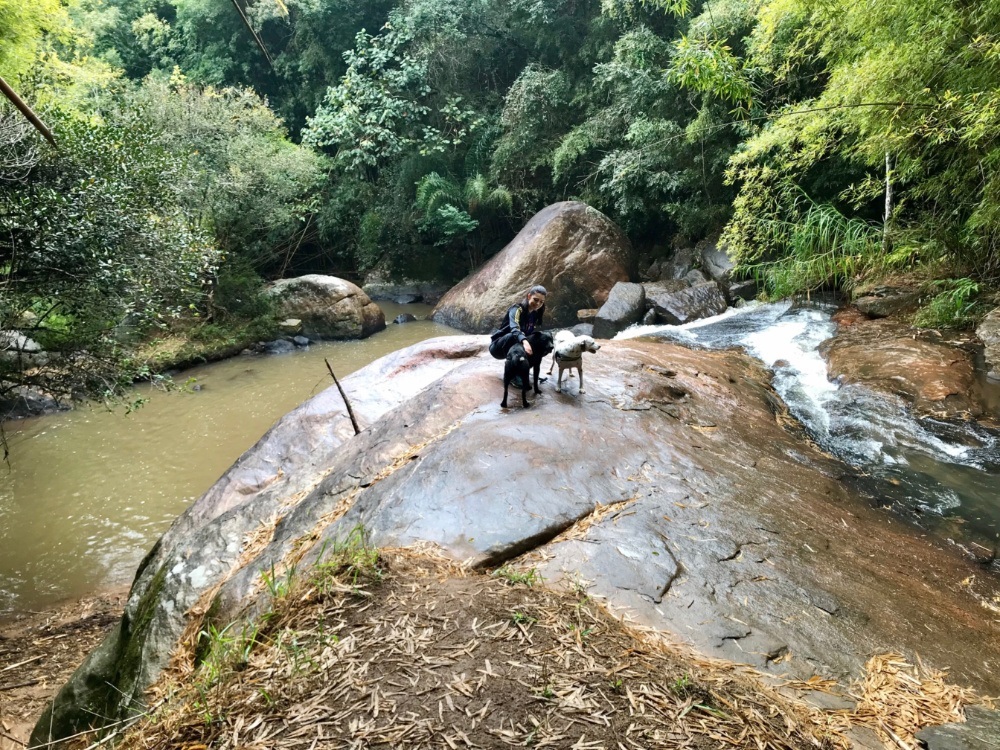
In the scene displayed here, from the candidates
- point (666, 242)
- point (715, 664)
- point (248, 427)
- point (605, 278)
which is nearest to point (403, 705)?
point (715, 664)

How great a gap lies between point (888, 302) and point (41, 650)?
1066 cm

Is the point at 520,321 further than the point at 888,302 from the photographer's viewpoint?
No

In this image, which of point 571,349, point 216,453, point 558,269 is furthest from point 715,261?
point 216,453

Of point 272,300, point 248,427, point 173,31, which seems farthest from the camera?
point 173,31

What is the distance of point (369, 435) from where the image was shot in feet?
15.9

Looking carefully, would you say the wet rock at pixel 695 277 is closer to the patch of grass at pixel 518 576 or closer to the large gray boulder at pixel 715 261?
the large gray boulder at pixel 715 261

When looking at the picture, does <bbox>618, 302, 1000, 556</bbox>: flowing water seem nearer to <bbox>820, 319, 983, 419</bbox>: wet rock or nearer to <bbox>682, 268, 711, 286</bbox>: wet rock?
<bbox>820, 319, 983, 419</bbox>: wet rock

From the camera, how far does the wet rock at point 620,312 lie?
1099cm

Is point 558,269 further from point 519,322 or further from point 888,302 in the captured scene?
point 519,322

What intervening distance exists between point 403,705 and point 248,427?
8.52m

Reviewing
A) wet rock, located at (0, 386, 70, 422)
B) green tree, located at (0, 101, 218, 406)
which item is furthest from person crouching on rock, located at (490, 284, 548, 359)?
wet rock, located at (0, 386, 70, 422)

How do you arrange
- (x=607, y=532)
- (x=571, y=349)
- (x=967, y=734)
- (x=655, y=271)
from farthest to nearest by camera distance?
(x=655, y=271) < (x=571, y=349) < (x=607, y=532) < (x=967, y=734)

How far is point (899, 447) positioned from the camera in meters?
5.56

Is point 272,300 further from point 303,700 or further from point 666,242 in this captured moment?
point 303,700
